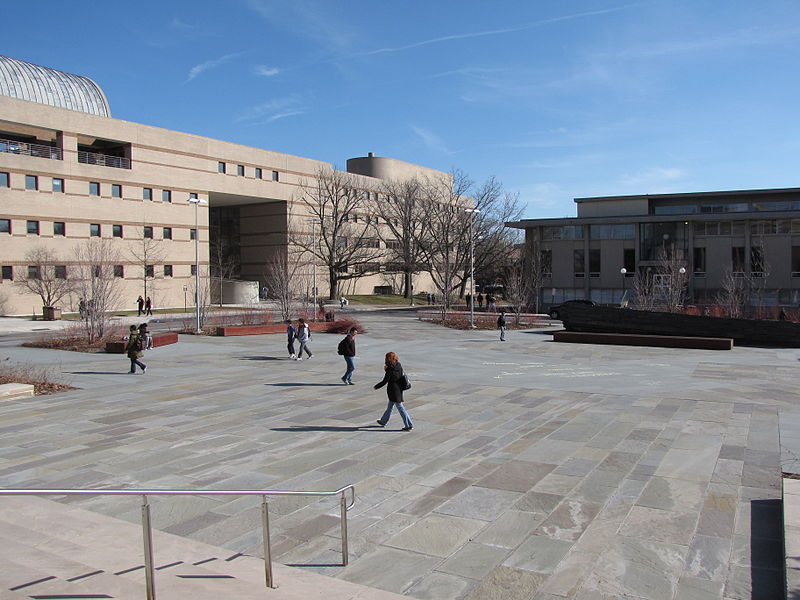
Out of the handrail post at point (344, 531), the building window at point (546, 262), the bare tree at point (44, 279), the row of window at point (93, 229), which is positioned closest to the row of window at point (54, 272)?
the bare tree at point (44, 279)

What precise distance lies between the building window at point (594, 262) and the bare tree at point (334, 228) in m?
24.9

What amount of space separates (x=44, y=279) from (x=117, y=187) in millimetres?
11225

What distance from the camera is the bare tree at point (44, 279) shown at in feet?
151

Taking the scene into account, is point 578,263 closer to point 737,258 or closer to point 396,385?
point 737,258

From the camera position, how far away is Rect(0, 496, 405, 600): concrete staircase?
4902mm

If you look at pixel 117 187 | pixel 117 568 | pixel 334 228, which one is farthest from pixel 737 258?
pixel 117 568

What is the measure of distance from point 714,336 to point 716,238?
2592 centimetres

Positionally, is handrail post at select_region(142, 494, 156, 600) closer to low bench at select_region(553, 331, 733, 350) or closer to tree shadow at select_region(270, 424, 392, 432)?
tree shadow at select_region(270, 424, 392, 432)

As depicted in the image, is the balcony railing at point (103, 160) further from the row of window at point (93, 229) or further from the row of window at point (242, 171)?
the row of window at point (242, 171)

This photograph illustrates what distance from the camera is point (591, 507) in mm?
7926

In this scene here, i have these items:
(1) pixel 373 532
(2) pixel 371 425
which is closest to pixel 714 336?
(2) pixel 371 425

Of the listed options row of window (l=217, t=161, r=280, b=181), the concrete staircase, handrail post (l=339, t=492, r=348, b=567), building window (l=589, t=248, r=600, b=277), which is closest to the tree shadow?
the concrete staircase

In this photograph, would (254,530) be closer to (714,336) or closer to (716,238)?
(714,336)

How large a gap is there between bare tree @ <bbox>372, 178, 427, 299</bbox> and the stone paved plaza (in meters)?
50.6
